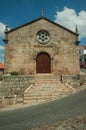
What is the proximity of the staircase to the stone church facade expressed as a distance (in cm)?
380

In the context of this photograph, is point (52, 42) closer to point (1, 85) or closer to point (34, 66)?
point (34, 66)

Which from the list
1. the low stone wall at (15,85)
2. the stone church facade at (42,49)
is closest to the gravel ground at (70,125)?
the low stone wall at (15,85)

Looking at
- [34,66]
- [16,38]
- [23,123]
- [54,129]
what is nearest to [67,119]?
[54,129]

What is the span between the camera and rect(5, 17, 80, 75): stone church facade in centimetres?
2228

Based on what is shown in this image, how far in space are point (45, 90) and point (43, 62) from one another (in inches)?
296

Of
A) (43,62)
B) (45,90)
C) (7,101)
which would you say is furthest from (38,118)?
(43,62)

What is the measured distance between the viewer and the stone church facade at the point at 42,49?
2228 centimetres

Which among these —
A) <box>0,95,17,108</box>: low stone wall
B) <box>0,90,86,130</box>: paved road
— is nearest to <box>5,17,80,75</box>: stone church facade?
<box>0,95,17,108</box>: low stone wall

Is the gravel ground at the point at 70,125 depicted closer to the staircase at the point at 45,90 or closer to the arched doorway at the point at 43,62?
the staircase at the point at 45,90

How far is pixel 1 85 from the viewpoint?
17062 millimetres

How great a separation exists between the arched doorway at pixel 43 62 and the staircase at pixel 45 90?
3690mm

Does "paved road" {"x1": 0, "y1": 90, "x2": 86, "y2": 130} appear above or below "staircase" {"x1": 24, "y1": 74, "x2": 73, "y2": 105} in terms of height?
below

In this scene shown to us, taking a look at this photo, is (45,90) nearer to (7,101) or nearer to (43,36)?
(7,101)

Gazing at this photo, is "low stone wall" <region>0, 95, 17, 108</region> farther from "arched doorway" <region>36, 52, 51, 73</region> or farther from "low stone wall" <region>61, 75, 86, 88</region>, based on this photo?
"arched doorway" <region>36, 52, 51, 73</region>
